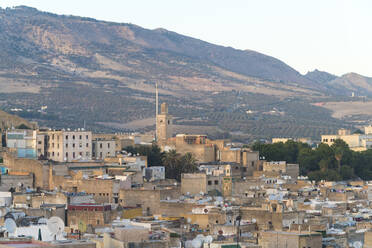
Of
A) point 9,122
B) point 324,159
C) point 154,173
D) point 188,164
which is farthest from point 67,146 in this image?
→ point 9,122

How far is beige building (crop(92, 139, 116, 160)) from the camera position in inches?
2685

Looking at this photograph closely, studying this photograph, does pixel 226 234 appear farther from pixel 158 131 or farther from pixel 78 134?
pixel 158 131

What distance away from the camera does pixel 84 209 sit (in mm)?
42469

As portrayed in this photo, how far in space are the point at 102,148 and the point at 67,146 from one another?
377 centimetres

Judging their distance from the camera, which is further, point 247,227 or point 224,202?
point 224,202

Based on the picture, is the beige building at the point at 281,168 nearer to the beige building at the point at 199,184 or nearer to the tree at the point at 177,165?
the tree at the point at 177,165

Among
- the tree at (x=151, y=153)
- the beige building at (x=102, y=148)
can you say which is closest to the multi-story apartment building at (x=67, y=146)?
the beige building at (x=102, y=148)

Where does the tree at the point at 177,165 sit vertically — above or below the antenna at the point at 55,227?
above

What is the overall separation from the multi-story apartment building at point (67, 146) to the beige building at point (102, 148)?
1312 millimetres

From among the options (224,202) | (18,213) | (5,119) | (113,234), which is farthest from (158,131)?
(113,234)

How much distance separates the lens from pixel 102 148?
68.9 metres

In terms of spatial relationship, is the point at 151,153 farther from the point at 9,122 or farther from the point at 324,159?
the point at 9,122

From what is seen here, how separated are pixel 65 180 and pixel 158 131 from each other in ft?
114

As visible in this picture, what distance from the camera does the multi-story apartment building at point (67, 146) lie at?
6512cm
